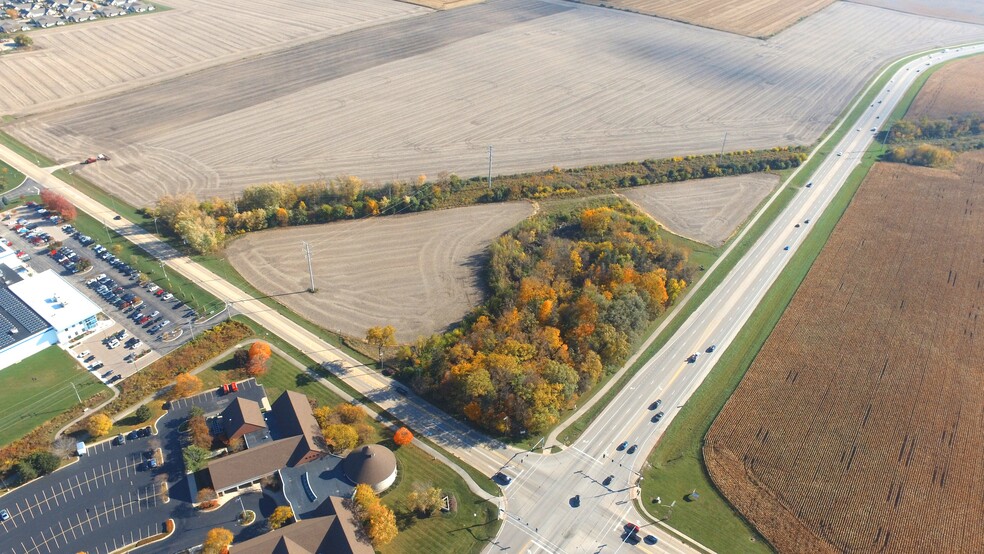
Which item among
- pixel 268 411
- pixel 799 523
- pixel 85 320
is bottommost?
pixel 799 523

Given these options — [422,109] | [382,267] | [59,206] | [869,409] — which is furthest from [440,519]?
[422,109]

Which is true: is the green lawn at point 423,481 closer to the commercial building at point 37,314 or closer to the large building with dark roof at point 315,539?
the large building with dark roof at point 315,539

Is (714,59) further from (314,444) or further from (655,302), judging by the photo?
(314,444)

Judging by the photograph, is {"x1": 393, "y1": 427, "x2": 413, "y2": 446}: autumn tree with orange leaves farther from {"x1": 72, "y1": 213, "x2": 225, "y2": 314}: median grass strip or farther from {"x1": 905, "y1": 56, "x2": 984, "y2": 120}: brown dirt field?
{"x1": 905, "y1": 56, "x2": 984, "y2": 120}: brown dirt field

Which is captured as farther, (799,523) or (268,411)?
(268,411)

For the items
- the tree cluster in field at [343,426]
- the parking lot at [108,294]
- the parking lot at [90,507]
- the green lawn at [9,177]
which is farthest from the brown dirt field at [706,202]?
the green lawn at [9,177]

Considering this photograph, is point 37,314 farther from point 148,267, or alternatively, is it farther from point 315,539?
point 315,539

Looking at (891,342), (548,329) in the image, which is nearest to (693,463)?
(548,329)

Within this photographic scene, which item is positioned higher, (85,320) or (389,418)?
(85,320)
